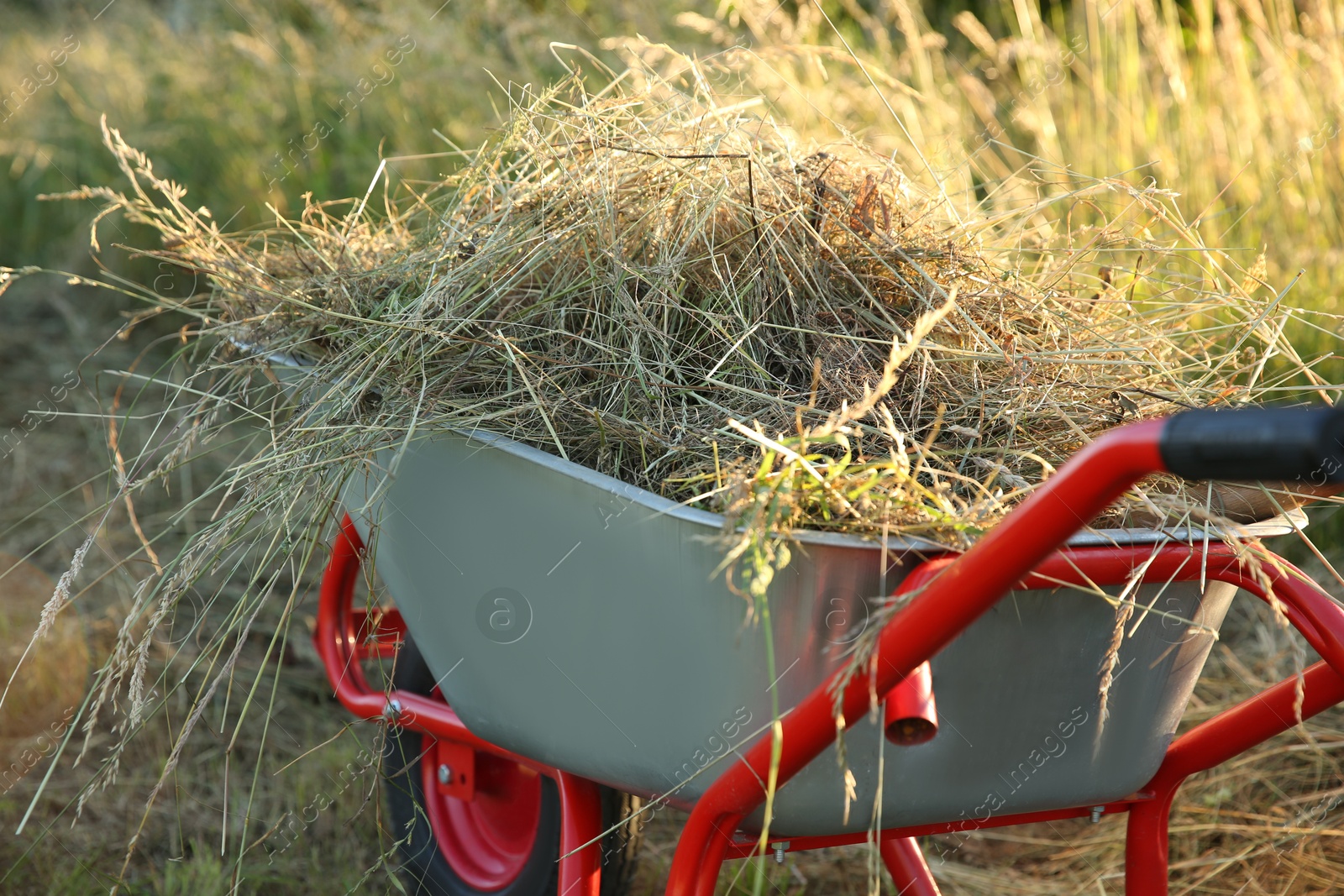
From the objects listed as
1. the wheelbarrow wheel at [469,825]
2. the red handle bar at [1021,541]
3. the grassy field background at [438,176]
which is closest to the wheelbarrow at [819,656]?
the red handle bar at [1021,541]

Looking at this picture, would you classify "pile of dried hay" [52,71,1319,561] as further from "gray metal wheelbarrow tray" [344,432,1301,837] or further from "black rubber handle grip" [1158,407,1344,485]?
"black rubber handle grip" [1158,407,1344,485]

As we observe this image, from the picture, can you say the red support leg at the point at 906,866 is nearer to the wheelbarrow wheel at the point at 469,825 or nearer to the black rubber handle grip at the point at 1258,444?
the wheelbarrow wheel at the point at 469,825

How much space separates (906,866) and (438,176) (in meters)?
1.93

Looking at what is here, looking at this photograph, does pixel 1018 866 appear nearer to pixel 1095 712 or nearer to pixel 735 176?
pixel 1095 712

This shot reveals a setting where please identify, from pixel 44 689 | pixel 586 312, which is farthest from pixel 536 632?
pixel 44 689

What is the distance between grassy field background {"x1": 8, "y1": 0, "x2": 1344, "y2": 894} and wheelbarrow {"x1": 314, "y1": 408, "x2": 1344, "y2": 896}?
0.21m

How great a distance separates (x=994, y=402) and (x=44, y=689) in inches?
71.3

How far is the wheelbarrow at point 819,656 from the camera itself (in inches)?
30.6

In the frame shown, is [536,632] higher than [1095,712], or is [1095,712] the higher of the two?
[536,632]

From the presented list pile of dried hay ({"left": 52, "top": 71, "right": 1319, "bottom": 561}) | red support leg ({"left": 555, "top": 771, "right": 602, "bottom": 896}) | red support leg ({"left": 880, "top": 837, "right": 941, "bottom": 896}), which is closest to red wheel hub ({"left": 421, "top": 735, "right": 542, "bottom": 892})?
red support leg ({"left": 555, "top": 771, "right": 602, "bottom": 896})

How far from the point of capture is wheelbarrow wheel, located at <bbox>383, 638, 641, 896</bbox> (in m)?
1.42

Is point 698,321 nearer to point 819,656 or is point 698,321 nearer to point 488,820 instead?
point 819,656

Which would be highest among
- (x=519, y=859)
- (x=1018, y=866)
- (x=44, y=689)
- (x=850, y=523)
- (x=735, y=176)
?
(x=735, y=176)

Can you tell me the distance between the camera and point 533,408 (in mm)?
1039
